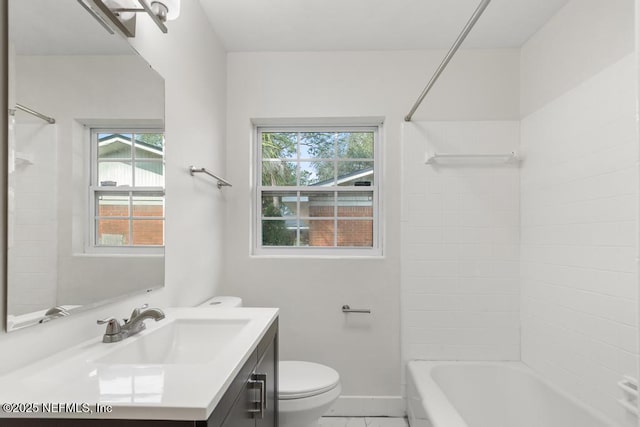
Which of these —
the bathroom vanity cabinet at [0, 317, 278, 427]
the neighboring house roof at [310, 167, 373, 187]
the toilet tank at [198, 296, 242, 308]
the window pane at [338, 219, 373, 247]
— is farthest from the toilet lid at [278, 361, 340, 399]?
the neighboring house roof at [310, 167, 373, 187]

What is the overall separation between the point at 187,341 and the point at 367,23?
1.95m

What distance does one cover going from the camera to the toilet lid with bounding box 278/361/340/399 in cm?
186

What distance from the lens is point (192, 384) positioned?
0.84 metres

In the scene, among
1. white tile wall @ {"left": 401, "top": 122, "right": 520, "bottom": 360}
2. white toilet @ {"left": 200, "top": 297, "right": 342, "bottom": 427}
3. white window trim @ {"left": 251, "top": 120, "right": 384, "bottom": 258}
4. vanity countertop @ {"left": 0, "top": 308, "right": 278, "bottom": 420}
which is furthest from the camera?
white window trim @ {"left": 251, "top": 120, "right": 384, "bottom": 258}

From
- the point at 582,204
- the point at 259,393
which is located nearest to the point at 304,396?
the point at 259,393

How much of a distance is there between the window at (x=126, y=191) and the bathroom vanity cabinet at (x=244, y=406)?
1.87 ft

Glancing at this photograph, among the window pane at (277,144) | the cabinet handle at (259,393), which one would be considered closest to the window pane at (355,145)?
the window pane at (277,144)

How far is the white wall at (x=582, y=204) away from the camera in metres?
1.66

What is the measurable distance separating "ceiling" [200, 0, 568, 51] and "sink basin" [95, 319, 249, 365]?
167 centimetres

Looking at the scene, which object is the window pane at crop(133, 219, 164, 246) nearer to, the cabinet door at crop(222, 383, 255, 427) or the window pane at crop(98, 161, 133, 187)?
the window pane at crop(98, 161, 133, 187)

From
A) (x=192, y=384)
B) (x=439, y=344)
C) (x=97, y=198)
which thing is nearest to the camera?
(x=192, y=384)

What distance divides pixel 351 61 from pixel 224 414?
2306 millimetres

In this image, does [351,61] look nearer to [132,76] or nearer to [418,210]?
[418,210]

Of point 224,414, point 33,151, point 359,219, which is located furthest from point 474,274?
point 33,151
